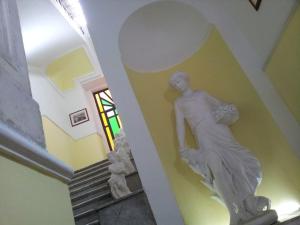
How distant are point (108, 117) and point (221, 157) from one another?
6.30 meters

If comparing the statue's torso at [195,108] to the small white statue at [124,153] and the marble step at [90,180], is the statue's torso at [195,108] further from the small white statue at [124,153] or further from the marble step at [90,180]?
the marble step at [90,180]

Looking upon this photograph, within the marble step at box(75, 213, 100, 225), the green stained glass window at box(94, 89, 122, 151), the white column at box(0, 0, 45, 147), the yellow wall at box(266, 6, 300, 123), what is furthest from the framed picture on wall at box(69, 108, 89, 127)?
the white column at box(0, 0, 45, 147)

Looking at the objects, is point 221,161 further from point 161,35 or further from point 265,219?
point 161,35

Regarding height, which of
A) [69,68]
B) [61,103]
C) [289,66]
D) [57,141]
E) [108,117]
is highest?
[69,68]

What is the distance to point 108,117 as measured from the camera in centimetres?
873

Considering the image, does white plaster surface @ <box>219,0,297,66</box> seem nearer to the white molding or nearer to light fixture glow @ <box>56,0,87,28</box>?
the white molding

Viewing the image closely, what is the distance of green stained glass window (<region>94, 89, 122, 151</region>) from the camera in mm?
8527

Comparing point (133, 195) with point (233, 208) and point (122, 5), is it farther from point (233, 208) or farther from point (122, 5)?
point (122, 5)

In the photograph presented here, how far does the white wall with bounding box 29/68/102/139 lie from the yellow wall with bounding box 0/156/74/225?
685 cm

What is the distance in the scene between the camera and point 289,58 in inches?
109

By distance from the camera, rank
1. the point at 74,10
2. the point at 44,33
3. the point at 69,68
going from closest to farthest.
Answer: the point at 44,33 < the point at 74,10 < the point at 69,68

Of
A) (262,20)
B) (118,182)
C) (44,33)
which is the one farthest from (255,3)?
(44,33)

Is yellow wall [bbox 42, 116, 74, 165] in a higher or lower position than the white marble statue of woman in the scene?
higher

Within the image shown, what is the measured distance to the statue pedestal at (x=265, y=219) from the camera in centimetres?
236
